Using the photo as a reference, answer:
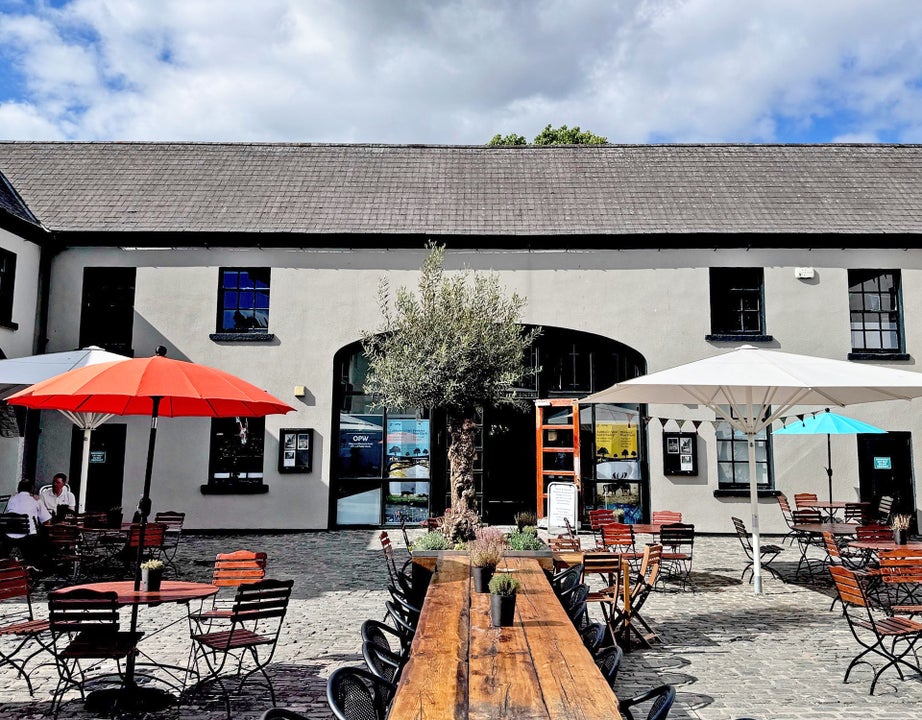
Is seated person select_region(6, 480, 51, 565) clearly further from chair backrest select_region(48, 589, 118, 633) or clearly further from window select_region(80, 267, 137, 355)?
window select_region(80, 267, 137, 355)

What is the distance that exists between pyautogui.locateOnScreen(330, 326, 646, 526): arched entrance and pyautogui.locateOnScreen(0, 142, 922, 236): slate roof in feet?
8.38

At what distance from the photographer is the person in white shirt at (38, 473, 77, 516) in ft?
35.6

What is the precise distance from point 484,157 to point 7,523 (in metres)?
12.7

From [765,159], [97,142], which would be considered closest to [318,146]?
[97,142]

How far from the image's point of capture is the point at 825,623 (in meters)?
7.82

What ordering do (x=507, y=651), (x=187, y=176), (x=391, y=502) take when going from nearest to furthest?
(x=507, y=651) < (x=391, y=502) < (x=187, y=176)

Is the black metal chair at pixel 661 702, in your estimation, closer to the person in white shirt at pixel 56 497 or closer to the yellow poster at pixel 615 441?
the person in white shirt at pixel 56 497

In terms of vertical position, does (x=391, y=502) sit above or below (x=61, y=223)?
below

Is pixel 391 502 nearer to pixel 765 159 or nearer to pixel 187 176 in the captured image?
pixel 187 176

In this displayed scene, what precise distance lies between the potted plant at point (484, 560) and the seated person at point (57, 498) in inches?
308

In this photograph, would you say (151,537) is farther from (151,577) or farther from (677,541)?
(677,541)

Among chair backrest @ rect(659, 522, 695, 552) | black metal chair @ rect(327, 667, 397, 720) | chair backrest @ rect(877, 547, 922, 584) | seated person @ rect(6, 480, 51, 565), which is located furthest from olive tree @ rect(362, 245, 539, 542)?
seated person @ rect(6, 480, 51, 565)

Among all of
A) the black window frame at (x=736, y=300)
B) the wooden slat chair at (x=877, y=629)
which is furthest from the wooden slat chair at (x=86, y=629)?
the black window frame at (x=736, y=300)

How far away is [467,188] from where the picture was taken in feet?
54.5
